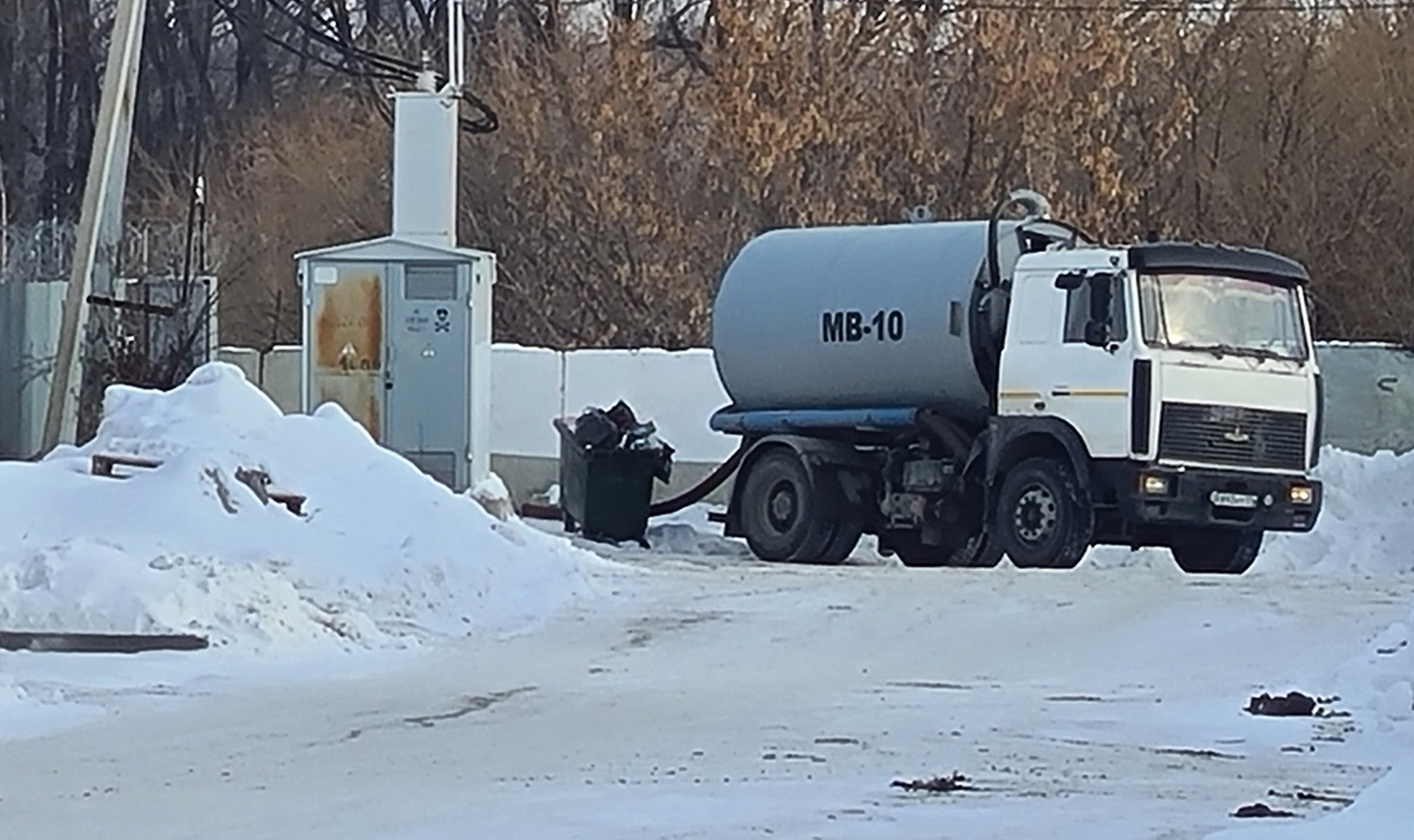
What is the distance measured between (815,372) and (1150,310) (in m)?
4.10

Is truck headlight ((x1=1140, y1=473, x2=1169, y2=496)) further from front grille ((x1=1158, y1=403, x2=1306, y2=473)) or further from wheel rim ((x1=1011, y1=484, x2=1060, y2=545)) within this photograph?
wheel rim ((x1=1011, y1=484, x2=1060, y2=545))

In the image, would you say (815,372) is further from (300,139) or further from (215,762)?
(300,139)

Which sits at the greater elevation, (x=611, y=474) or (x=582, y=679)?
(x=611, y=474)

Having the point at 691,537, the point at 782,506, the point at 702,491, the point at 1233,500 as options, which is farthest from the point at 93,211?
the point at 1233,500

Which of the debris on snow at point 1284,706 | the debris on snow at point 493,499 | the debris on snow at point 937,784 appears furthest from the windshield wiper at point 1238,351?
the debris on snow at point 937,784

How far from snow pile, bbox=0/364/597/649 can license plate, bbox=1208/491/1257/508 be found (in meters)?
5.36

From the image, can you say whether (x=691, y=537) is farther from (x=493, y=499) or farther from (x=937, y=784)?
(x=937, y=784)

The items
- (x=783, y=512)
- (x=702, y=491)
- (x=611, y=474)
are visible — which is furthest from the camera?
(x=702, y=491)

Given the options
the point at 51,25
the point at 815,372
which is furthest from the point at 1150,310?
the point at 51,25

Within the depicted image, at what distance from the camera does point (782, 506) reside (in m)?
25.9

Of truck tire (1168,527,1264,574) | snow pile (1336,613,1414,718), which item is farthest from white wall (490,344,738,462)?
snow pile (1336,613,1414,718)

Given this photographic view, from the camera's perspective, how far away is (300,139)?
50.7 meters

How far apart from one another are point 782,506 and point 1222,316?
5.09 meters

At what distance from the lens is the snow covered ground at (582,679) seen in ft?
33.9
